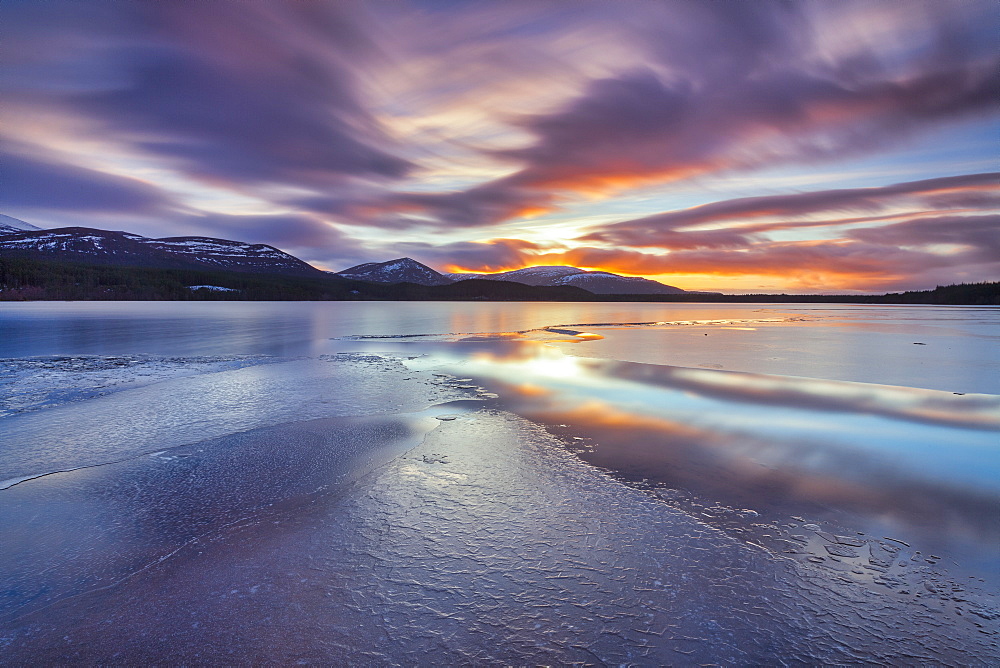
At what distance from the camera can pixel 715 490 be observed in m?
5.64

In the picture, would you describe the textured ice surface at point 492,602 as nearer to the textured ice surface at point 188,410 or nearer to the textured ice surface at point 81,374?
the textured ice surface at point 188,410

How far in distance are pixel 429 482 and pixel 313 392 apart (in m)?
6.56

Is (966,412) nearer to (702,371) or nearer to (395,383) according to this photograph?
(702,371)

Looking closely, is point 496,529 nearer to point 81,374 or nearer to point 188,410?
point 188,410

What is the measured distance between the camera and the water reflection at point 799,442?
5.16 meters

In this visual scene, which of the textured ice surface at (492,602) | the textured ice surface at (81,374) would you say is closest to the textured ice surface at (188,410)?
the textured ice surface at (81,374)

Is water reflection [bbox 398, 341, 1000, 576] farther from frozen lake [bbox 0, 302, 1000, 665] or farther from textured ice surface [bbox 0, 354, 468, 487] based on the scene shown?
textured ice surface [bbox 0, 354, 468, 487]

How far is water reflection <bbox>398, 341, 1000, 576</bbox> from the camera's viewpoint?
16.9ft

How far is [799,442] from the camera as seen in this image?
7.56 meters

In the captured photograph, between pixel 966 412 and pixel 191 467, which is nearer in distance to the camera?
pixel 191 467

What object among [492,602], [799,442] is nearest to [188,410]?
[492,602]

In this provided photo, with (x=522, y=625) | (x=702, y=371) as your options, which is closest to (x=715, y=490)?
(x=522, y=625)

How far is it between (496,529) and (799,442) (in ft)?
18.3

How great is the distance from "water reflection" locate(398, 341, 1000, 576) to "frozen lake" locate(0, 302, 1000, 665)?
6 cm
